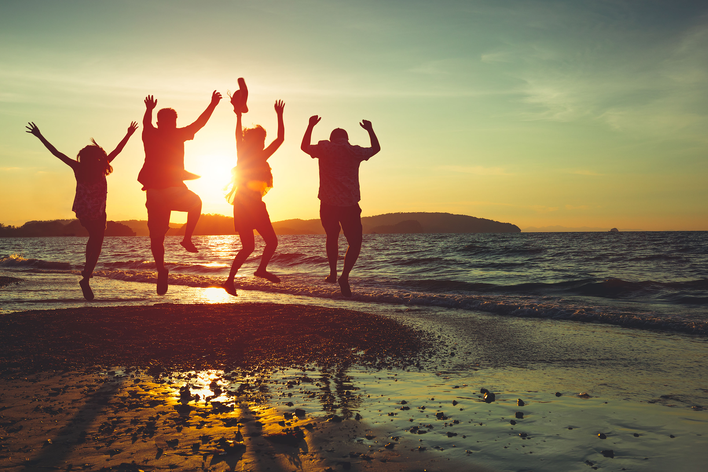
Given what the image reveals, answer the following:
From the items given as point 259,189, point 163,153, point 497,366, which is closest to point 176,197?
point 163,153

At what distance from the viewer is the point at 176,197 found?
7.77m

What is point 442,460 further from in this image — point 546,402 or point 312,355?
point 312,355

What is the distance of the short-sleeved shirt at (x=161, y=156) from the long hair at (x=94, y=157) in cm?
244

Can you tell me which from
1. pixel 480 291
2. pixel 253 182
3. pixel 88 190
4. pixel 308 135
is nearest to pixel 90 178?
pixel 88 190

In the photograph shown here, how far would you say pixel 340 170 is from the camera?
7867 millimetres

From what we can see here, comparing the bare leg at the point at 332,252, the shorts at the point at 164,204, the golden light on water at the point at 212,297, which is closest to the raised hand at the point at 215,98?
the shorts at the point at 164,204

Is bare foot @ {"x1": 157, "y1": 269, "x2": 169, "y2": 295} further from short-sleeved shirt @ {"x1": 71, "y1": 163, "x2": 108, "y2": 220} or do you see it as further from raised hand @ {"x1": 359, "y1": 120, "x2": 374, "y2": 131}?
raised hand @ {"x1": 359, "y1": 120, "x2": 374, "y2": 131}

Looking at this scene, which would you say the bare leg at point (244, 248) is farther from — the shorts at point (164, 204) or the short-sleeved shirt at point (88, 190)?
the short-sleeved shirt at point (88, 190)

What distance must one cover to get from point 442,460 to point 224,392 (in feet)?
10.9

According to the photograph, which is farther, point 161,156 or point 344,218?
point 344,218

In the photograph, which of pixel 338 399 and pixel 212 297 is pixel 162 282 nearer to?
pixel 338 399

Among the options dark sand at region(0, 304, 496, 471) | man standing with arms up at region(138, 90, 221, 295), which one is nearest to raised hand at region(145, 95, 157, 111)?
man standing with arms up at region(138, 90, 221, 295)

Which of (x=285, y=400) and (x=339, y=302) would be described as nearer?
(x=285, y=400)

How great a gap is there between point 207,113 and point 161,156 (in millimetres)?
1038
